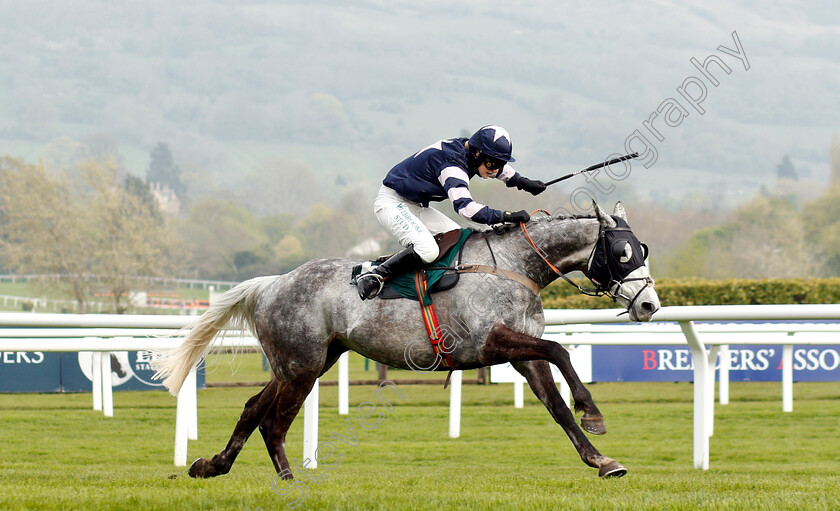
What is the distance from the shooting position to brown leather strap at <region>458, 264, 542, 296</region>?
4.46m

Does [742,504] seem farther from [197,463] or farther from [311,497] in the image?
[197,463]

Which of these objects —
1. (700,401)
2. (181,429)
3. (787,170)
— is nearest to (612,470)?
(700,401)

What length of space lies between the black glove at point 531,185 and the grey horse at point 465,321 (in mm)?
263

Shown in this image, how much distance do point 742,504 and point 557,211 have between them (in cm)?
186

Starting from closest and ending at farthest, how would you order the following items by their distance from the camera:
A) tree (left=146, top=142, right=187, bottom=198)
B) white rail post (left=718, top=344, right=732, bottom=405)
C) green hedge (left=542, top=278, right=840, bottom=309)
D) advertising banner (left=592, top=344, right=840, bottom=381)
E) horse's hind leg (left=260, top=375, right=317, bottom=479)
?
1. horse's hind leg (left=260, top=375, right=317, bottom=479)
2. white rail post (left=718, top=344, right=732, bottom=405)
3. advertising banner (left=592, top=344, right=840, bottom=381)
4. green hedge (left=542, top=278, right=840, bottom=309)
5. tree (left=146, top=142, right=187, bottom=198)

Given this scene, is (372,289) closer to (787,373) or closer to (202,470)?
(202,470)

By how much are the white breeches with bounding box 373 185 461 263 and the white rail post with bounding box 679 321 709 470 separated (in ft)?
5.40

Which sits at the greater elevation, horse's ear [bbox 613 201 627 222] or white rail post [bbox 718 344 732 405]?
horse's ear [bbox 613 201 627 222]

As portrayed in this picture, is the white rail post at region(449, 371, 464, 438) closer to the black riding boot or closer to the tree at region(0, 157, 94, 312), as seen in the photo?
the black riding boot

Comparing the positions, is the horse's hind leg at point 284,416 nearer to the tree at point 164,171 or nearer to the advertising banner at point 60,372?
the advertising banner at point 60,372

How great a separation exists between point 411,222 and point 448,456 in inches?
110

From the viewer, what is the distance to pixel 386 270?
14.9ft

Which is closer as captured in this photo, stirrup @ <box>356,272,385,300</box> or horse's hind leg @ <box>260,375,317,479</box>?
stirrup @ <box>356,272,385,300</box>

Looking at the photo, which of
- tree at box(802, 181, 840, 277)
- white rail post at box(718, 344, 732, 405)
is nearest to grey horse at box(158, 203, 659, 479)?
white rail post at box(718, 344, 732, 405)
